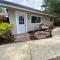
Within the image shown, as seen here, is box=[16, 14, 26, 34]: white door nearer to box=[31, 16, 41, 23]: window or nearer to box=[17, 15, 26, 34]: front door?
box=[17, 15, 26, 34]: front door

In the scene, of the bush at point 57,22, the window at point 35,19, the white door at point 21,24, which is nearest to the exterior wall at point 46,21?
the window at point 35,19

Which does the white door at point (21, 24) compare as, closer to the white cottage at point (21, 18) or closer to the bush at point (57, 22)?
the white cottage at point (21, 18)

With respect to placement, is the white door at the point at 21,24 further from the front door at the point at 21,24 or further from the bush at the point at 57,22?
the bush at the point at 57,22

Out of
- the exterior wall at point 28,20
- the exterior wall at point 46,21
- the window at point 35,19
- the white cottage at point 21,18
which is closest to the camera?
the white cottage at point 21,18

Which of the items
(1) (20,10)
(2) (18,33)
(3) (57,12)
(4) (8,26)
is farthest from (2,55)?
(3) (57,12)

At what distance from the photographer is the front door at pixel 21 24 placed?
635 inches

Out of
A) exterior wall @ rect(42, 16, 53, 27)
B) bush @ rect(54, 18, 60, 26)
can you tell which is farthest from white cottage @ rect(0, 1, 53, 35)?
bush @ rect(54, 18, 60, 26)

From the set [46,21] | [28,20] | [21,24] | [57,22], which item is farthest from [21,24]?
[57,22]

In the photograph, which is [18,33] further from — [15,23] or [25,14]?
[25,14]

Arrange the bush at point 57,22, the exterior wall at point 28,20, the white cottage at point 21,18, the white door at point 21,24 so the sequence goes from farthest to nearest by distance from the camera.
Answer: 1. the bush at point 57,22
2. the white door at point 21,24
3. the exterior wall at point 28,20
4. the white cottage at point 21,18

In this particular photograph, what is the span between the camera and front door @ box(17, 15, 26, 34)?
16.1 m

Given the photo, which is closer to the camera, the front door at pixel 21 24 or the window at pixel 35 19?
the front door at pixel 21 24

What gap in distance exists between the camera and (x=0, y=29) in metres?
12.0

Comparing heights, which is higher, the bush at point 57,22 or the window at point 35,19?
the window at point 35,19
